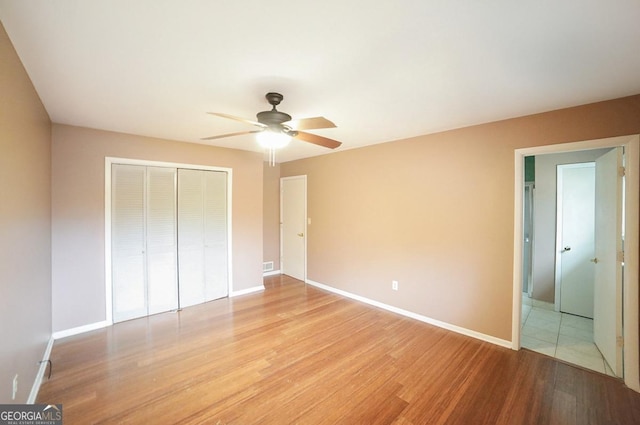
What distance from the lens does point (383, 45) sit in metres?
1.46

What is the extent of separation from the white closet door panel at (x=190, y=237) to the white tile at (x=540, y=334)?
14.8 ft

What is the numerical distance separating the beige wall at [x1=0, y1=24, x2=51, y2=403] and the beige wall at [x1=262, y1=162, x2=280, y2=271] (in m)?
3.31

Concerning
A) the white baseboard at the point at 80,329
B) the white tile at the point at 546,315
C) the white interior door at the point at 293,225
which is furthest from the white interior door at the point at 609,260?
the white baseboard at the point at 80,329

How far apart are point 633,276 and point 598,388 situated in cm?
99

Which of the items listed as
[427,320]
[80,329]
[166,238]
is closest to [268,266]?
[166,238]

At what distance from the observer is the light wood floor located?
183 centimetres

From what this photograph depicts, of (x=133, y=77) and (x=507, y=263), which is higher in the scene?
(x=133, y=77)

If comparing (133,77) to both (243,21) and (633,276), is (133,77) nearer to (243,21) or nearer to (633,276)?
(243,21)

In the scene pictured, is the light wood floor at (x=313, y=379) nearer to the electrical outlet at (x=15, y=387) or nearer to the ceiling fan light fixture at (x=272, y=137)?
the electrical outlet at (x=15, y=387)

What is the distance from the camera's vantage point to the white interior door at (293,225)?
512 centimetres

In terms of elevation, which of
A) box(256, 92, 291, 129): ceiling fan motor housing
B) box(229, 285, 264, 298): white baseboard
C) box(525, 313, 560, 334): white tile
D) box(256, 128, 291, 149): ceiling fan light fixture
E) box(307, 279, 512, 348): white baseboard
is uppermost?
box(256, 92, 291, 129): ceiling fan motor housing

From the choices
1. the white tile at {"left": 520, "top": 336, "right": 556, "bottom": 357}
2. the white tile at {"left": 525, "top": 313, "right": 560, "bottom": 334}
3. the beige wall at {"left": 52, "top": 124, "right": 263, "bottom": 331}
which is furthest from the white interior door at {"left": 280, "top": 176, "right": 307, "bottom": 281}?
the white tile at {"left": 525, "top": 313, "right": 560, "bottom": 334}

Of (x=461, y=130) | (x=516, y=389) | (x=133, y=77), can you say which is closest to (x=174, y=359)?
(x=133, y=77)

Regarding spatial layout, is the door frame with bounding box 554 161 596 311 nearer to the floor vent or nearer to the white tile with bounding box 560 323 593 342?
the white tile with bounding box 560 323 593 342
